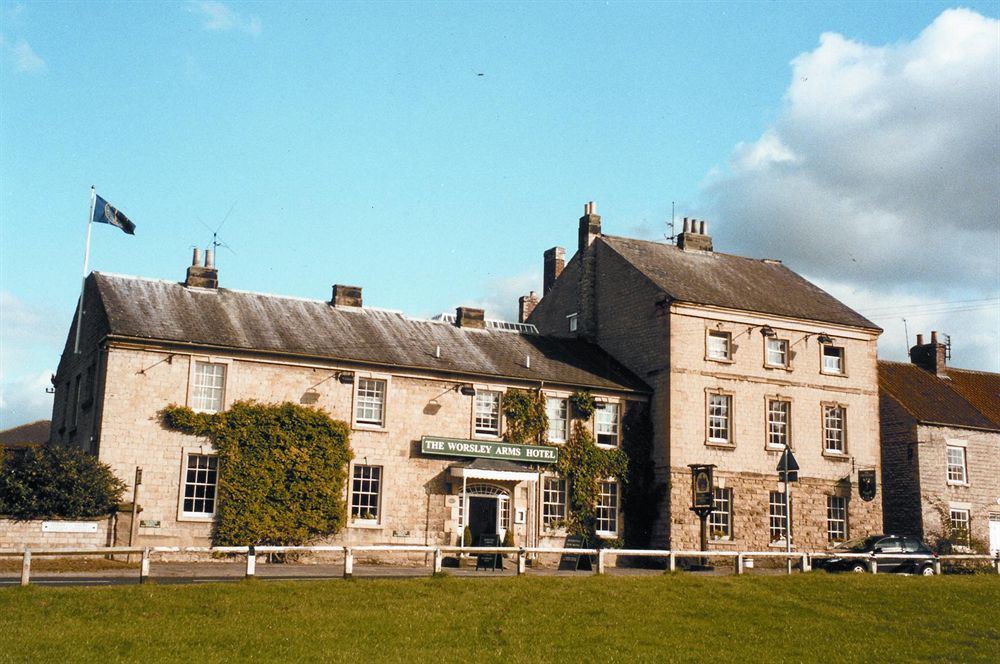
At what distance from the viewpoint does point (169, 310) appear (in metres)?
35.7

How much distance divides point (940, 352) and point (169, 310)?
3573 centimetres

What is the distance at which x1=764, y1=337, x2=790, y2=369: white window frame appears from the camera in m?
42.8

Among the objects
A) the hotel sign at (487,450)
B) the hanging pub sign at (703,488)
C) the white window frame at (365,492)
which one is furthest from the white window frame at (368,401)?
the hanging pub sign at (703,488)

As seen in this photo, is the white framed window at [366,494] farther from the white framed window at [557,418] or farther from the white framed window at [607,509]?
the white framed window at [607,509]

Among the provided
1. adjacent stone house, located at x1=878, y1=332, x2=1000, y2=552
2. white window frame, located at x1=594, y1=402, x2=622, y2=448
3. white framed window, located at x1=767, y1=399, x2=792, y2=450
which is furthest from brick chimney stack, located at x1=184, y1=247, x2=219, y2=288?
adjacent stone house, located at x1=878, y1=332, x2=1000, y2=552

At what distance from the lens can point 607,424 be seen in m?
40.6

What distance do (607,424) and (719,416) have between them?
14.2 feet

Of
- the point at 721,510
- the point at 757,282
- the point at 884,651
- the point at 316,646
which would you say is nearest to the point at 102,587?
the point at 316,646

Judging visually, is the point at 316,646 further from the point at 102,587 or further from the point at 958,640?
the point at 958,640

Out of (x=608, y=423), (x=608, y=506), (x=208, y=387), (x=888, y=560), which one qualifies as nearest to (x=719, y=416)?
(x=608, y=423)

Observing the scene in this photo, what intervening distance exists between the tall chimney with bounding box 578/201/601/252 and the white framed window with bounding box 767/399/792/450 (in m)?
9.99

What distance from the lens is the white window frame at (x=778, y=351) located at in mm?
42750

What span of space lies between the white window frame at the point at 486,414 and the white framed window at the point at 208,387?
849 cm

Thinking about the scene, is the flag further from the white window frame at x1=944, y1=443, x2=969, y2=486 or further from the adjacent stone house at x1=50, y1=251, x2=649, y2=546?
the white window frame at x1=944, y1=443, x2=969, y2=486
